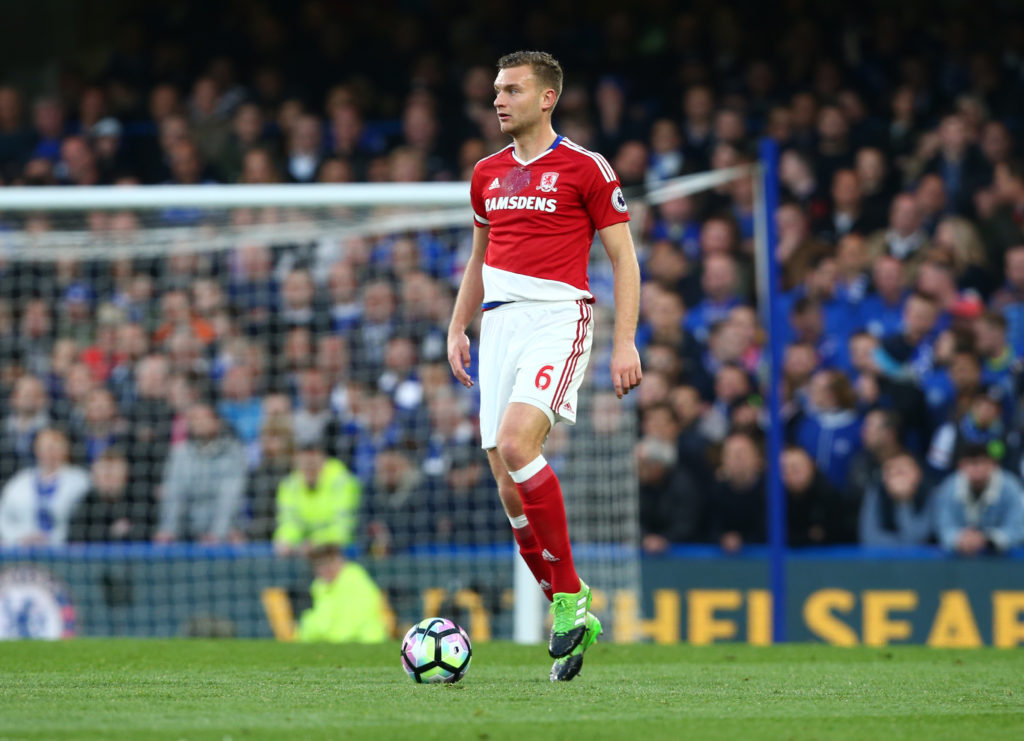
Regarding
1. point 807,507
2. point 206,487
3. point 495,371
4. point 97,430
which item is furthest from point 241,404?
point 495,371

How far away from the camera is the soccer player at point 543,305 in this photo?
538cm

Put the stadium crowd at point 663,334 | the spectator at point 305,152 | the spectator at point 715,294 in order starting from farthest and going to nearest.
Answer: the spectator at point 305,152 → the spectator at point 715,294 → the stadium crowd at point 663,334

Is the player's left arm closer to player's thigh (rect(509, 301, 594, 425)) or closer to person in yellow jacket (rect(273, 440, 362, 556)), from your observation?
player's thigh (rect(509, 301, 594, 425))

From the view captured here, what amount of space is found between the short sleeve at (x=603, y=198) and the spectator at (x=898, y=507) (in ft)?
16.3

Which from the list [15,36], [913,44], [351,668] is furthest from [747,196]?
[15,36]

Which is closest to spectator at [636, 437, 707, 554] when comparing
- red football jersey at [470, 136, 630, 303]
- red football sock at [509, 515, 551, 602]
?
red football sock at [509, 515, 551, 602]

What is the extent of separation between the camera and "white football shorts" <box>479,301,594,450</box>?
541 cm

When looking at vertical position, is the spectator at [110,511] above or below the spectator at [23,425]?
below

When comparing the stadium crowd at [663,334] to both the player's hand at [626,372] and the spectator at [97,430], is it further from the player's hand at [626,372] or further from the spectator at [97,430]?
the player's hand at [626,372]

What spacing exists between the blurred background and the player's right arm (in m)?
3.56

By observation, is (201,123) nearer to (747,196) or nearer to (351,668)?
(747,196)

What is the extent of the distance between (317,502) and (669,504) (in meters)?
2.46

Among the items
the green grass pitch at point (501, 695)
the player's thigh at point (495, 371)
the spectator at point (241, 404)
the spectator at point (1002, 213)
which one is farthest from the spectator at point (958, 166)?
the player's thigh at point (495, 371)

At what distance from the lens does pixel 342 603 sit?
972 centimetres
